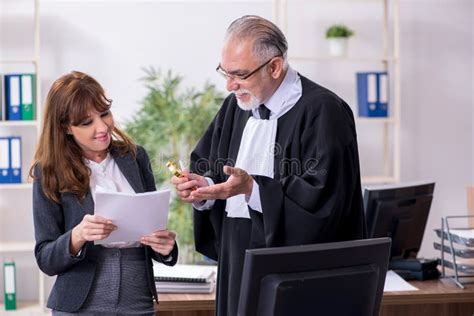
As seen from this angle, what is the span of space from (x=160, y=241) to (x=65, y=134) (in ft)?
1.49

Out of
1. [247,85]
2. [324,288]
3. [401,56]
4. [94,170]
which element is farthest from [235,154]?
[401,56]

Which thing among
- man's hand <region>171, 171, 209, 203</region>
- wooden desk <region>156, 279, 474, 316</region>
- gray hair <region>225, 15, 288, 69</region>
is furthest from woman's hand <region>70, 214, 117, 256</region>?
wooden desk <region>156, 279, 474, 316</region>

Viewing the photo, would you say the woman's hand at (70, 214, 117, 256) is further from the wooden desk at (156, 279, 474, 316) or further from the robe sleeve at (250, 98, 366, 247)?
the wooden desk at (156, 279, 474, 316)

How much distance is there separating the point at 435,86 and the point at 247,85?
12.9ft

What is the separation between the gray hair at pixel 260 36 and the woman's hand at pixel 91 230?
27.5 inches

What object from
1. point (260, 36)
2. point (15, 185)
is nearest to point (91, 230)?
point (260, 36)

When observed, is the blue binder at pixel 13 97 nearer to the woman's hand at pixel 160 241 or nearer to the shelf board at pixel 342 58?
the shelf board at pixel 342 58

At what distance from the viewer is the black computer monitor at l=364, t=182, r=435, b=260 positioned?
372cm

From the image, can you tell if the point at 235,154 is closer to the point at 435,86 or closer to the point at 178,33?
the point at 178,33

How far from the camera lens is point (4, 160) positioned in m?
5.43

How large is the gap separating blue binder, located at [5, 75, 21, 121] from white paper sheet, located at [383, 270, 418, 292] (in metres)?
2.73

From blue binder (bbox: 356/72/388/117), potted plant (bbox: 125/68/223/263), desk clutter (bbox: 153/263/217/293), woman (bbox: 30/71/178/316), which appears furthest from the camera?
blue binder (bbox: 356/72/388/117)

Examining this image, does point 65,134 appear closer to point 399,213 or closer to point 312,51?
point 399,213

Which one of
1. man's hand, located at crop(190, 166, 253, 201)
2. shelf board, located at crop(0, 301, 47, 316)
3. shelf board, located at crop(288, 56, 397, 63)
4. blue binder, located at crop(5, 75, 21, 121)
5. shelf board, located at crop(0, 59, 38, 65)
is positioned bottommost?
shelf board, located at crop(0, 301, 47, 316)
